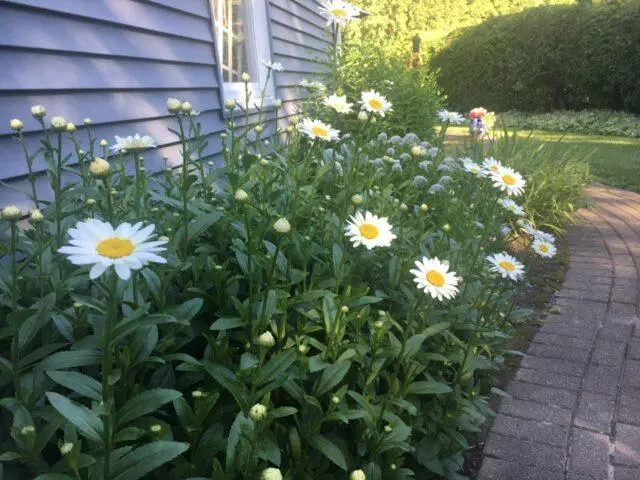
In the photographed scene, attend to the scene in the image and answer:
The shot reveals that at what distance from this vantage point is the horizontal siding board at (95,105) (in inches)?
87.8

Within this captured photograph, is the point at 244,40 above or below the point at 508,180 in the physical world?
above

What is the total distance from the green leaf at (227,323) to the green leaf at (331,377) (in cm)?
24

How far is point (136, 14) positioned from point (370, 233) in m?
2.25

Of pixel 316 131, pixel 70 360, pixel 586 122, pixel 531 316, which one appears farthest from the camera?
pixel 586 122

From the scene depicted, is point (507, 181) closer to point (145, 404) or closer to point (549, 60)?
point (145, 404)

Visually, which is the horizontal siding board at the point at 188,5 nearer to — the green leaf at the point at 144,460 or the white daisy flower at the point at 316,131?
the white daisy flower at the point at 316,131

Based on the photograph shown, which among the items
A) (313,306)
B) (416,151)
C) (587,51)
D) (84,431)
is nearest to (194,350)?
(313,306)

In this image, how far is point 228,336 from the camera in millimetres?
1499

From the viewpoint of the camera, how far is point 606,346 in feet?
8.50

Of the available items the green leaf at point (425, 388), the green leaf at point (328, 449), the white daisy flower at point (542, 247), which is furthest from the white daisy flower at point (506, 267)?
the green leaf at point (328, 449)

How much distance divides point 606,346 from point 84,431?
237 centimetres

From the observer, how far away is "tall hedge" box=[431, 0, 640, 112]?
12.0 m

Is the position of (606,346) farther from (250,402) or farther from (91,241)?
(91,241)

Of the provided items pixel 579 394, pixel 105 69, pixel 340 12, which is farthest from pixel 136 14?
pixel 579 394
